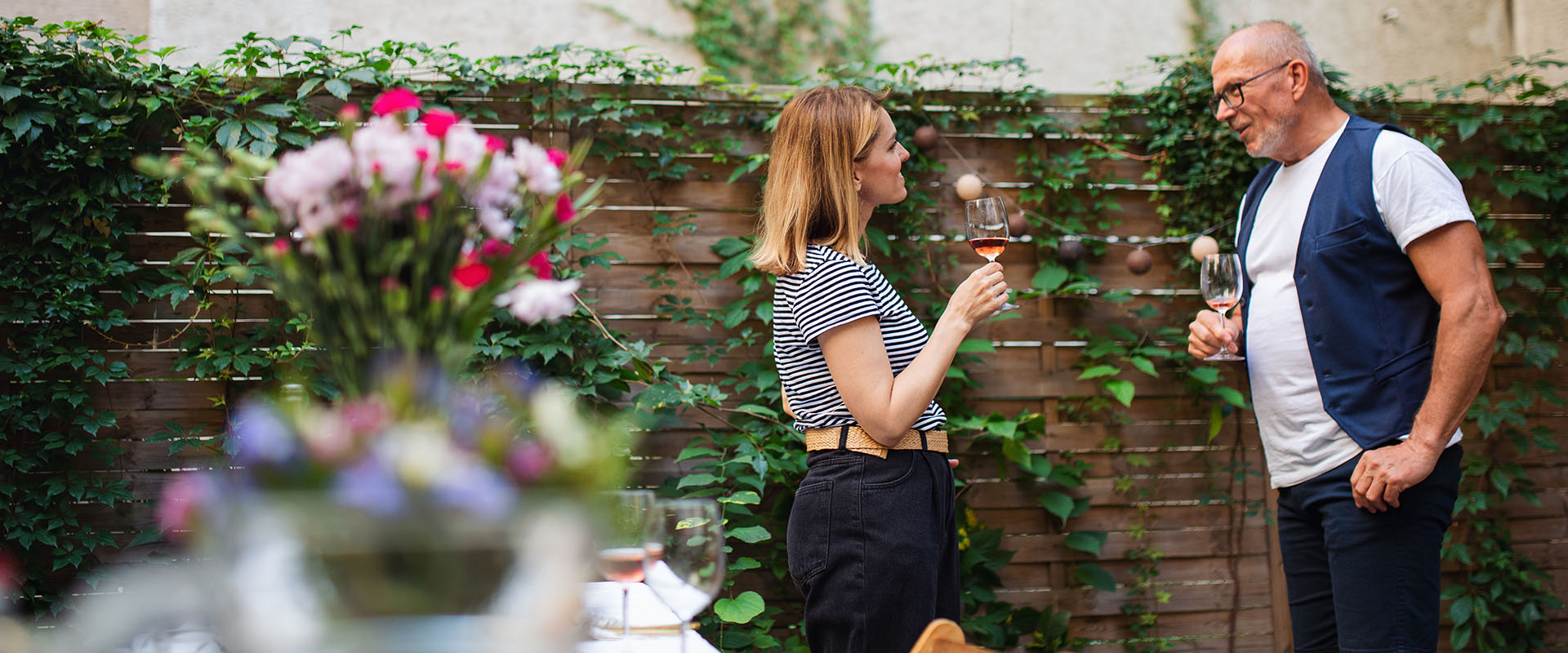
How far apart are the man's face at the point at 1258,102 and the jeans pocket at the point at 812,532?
3.58ft

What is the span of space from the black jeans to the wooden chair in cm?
50

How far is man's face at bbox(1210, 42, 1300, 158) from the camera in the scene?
Result: 193cm

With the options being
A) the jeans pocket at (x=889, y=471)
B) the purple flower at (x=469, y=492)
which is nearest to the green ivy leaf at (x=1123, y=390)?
the jeans pocket at (x=889, y=471)

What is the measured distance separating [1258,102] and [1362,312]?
456 mm

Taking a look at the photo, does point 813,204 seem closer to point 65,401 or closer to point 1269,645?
point 65,401

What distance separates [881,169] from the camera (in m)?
1.70

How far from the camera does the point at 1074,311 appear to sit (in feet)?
9.75

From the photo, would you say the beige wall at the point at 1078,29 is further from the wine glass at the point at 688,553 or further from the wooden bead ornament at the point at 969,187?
the wine glass at the point at 688,553

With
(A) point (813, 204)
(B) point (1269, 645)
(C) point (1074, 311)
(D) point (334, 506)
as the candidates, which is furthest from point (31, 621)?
(B) point (1269, 645)

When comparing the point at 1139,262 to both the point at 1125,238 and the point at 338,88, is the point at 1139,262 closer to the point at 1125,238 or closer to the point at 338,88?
the point at 1125,238

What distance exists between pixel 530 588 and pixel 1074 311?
255cm

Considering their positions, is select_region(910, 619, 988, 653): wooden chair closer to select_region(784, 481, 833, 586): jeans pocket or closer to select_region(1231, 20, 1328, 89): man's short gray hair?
select_region(784, 481, 833, 586): jeans pocket

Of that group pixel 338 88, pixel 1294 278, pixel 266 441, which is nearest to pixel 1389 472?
pixel 1294 278

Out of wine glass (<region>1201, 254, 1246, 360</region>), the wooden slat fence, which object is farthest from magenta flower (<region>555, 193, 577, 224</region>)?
the wooden slat fence
